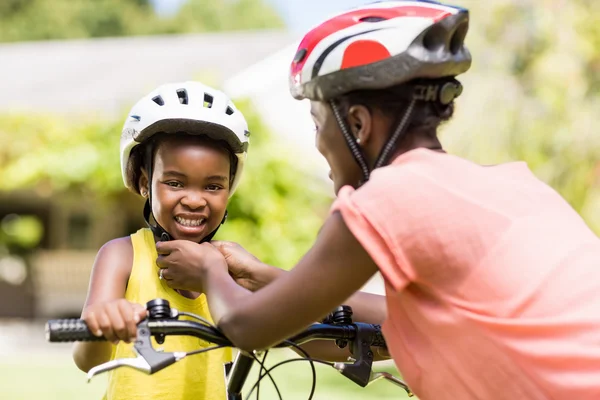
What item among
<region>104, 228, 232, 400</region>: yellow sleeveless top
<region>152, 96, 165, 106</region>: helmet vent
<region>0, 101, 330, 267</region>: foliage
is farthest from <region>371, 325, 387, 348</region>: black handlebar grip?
<region>0, 101, 330, 267</region>: foliage

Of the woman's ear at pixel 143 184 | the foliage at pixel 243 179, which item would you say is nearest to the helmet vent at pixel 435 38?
the woman's ear at pixel 143 184

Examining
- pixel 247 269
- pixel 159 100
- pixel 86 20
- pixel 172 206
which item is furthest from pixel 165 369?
pixel 86 20

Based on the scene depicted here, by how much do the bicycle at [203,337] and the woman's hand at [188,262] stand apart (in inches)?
5.1

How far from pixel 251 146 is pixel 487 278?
12.1 m

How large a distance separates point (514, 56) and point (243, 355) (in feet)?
40.3

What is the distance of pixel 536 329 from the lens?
7.39ft

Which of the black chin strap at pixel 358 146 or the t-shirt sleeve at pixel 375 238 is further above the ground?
the black chin strap at pixel 358 146

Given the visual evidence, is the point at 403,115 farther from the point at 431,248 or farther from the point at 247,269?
the point at 247,269

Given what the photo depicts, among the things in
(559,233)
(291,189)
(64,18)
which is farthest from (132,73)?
(64,18)

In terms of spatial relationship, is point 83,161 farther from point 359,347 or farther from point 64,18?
point 64,18

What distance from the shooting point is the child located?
3326 mm

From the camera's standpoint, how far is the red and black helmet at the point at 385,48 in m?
2.52

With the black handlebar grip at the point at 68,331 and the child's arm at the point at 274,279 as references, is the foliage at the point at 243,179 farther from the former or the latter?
the black handlebar grip at the point at 68,331

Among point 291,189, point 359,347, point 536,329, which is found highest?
point 536,329
